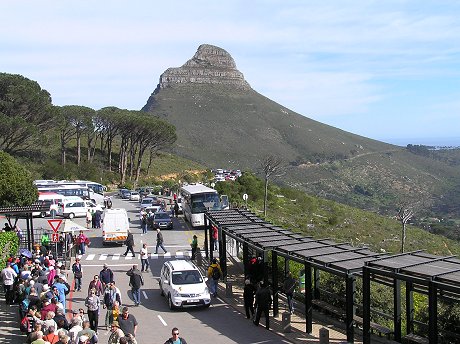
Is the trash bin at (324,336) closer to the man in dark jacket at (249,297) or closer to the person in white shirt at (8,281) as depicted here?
the man in dark jacket at (249,297)

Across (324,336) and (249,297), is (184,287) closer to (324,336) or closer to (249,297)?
(249,297)

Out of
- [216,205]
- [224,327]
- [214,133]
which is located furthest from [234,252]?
[214,133]

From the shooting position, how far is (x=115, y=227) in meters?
34.2

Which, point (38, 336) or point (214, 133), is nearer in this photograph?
point (38, 336)

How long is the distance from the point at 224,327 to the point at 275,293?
2024 mm

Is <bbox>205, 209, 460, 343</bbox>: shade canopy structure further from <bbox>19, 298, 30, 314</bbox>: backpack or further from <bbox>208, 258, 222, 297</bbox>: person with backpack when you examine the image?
<bbox>19, 298, 30, 314</bbox>: backpack

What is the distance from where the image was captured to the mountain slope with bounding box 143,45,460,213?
123500 mm

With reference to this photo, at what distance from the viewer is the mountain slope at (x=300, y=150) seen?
124m

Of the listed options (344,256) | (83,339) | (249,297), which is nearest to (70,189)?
(249,297)

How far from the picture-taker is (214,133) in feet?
499

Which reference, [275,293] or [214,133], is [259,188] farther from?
[214,133]

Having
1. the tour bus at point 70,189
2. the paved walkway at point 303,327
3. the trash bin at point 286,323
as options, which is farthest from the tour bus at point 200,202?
the trash bin at point 286,323

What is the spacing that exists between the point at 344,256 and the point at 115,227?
66.2 feet

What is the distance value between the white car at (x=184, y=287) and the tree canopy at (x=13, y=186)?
20525mm
